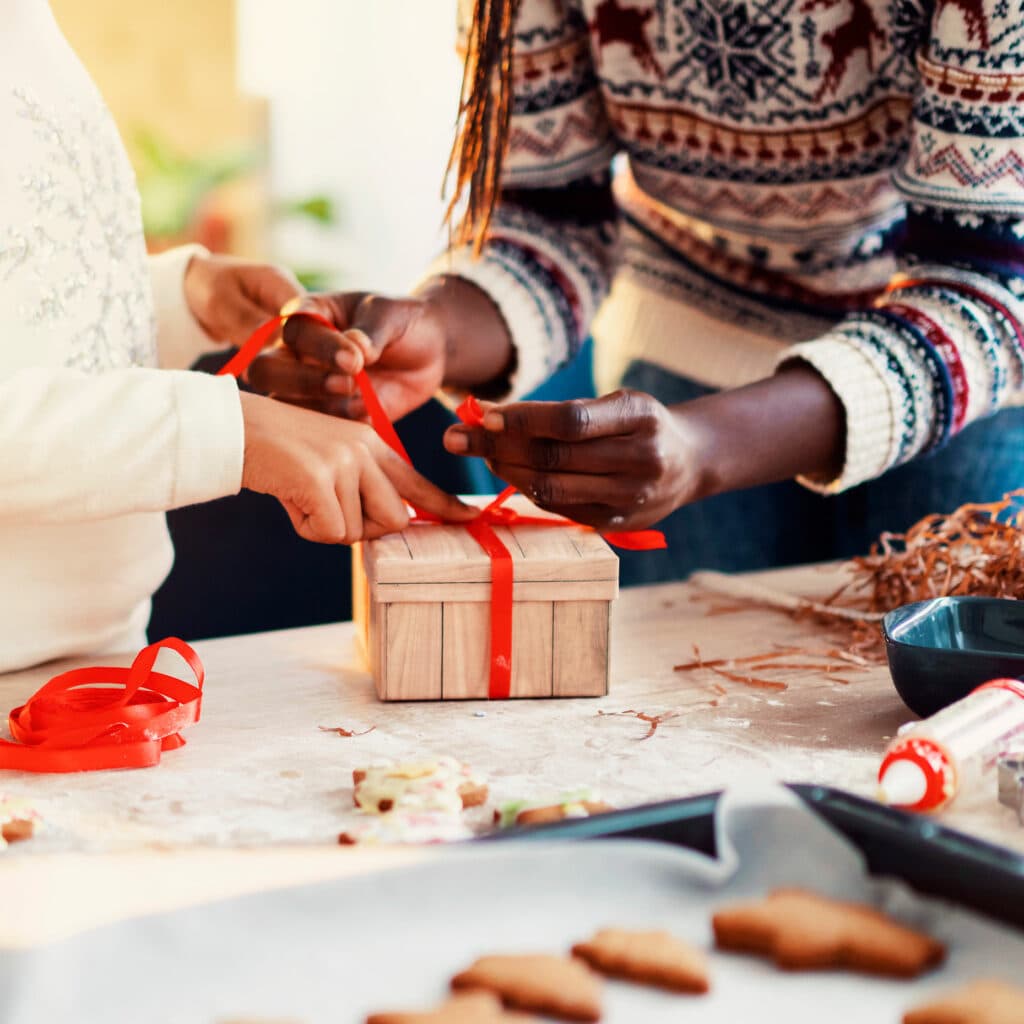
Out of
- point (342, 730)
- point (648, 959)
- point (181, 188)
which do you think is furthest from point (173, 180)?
point (648, 959)

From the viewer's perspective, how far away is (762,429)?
3.26 feet

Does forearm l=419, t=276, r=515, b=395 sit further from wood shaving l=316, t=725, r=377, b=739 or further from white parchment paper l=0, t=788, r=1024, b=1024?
white parchment paper l=0, t=788, r=1024, b=1024

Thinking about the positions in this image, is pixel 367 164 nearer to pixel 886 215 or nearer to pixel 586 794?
pixel 886 215

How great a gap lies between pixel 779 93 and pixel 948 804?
73cm

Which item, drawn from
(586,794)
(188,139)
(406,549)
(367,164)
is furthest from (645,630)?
(188,139)

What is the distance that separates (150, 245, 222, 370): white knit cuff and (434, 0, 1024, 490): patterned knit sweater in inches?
10.1

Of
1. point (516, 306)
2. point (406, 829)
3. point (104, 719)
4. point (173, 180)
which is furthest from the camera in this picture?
point (173, 180)

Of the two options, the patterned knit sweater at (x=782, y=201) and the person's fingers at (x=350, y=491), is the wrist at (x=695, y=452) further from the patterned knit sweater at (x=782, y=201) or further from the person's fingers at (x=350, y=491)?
the person's fingers at (x=350, y=491)

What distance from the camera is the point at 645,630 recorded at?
1032 millimetres

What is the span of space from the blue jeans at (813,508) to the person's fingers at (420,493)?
0.57m

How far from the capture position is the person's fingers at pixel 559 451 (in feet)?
2.94

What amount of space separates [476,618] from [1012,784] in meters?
0.34

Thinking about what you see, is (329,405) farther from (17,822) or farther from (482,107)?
(17,822)

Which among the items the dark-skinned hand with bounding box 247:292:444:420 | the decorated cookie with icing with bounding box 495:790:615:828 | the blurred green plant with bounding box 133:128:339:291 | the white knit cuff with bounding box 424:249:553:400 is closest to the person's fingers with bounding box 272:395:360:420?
the dark-skinned hand with bounding box 247:292:444:420
